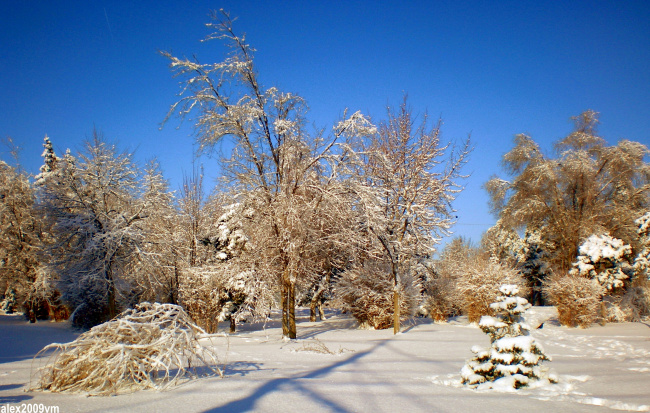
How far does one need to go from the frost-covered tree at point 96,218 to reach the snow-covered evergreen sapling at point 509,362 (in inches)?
482

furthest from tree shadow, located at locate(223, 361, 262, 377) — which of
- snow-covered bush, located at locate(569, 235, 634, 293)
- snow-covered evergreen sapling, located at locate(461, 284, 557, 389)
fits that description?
snow-covered bush, located at locate(569, 235, 634, 293)

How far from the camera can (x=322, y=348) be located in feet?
29.0

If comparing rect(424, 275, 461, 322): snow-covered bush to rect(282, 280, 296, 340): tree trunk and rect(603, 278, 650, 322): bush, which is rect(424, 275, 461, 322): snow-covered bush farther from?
rect(282, 280, 296, 340): tree trunk

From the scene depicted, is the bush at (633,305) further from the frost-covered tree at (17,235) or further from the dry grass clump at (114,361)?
the frost-covered tree at (17,235)

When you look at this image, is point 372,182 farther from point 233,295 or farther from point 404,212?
point 233,295

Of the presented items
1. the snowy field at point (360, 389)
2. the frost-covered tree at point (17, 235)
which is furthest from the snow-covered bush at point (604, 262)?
the frost-covered tree at point (17, 235)

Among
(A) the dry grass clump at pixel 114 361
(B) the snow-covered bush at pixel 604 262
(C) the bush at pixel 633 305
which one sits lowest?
(C) the bush at pixel 633 305

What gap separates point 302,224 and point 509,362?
656 centimetres

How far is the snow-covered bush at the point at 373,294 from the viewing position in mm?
14711

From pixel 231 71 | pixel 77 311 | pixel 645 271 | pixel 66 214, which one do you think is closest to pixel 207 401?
pixel 231 71

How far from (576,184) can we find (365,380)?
22052mm

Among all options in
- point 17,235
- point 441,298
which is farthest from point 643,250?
point 17,235

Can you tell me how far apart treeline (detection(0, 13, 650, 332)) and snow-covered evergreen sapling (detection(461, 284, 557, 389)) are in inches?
216

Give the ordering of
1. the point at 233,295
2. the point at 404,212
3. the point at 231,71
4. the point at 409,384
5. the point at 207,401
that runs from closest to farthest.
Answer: the point at 207,401
the point at 409,384
the point at 231,71
the point at 404,212
the point at 233,295
